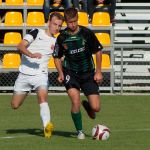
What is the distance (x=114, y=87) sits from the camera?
1888cm

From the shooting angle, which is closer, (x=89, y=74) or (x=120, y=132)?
(x=89, y=74)

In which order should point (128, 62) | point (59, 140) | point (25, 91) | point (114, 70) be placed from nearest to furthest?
point (59, 140)
point (25, 91)
point (114, 70)
point (128, 62)

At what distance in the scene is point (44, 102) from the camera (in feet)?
36.3

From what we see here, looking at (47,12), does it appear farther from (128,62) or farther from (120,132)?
(120,132)

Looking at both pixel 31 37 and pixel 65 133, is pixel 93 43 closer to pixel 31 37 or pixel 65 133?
pixel 31 37

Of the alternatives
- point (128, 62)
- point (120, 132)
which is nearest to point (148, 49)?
point (128, 62)

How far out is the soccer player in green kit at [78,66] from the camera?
1078cm

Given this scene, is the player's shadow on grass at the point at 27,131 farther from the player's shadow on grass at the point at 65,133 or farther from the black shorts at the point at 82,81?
the black shorts at the point at 82,81

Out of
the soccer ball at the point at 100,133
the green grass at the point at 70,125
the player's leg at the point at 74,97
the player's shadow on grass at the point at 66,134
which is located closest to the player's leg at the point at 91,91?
the player's leg at the point at 74,97

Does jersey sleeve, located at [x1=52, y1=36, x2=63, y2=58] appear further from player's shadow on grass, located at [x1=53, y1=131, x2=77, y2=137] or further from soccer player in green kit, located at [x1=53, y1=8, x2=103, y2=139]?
player's shadow on grass, located at [x1=53, y1=131, x2=77, y2=137]

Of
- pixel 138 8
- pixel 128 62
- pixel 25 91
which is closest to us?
pixel 25 91

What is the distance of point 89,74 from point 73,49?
1.53 feet

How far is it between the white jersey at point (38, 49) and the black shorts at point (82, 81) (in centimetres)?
58

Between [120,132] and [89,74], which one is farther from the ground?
[89,74]
